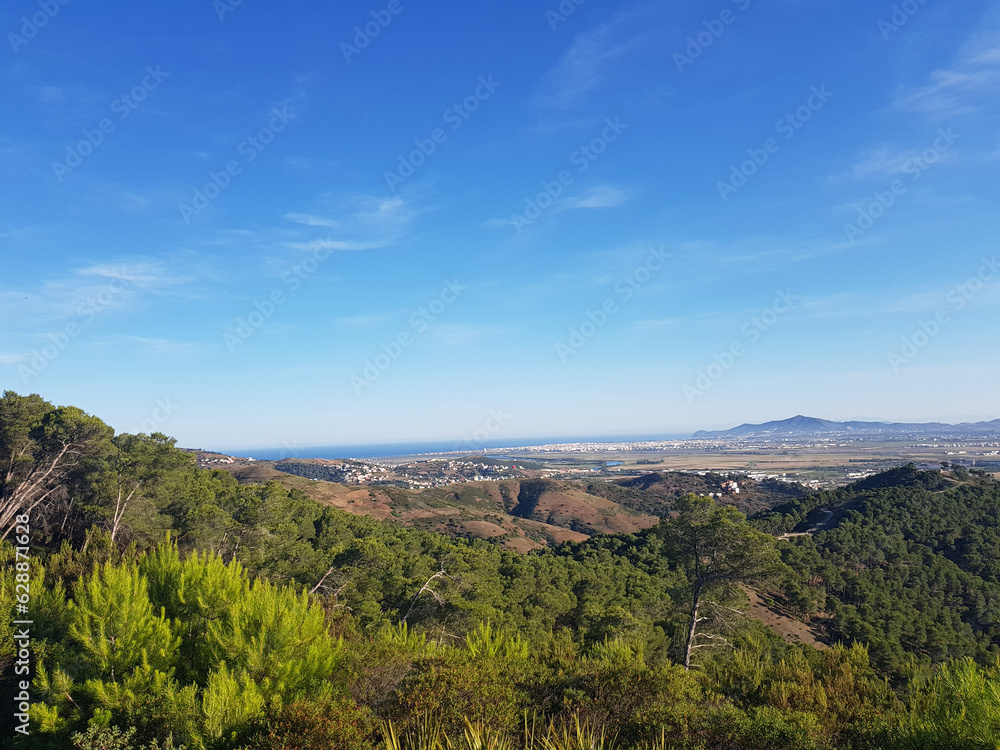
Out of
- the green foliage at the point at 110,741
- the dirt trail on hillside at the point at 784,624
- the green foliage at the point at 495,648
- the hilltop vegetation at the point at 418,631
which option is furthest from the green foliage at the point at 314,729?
the dirt trail on hillside at the point at 784,624

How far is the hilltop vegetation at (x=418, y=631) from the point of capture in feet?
34.4

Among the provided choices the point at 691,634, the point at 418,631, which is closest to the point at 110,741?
the point at 418,631

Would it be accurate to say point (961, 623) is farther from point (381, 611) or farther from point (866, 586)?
point (381, 611)

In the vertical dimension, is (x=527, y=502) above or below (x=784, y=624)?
below

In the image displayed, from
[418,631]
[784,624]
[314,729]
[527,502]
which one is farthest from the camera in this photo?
[527,502]

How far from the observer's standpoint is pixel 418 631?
2241cm

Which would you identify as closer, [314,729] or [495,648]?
[314,729]

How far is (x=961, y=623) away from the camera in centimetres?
4266

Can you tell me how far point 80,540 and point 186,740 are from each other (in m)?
24.2

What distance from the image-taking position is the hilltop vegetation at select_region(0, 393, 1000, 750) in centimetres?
1048

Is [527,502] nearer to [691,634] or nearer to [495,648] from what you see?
[691,634]

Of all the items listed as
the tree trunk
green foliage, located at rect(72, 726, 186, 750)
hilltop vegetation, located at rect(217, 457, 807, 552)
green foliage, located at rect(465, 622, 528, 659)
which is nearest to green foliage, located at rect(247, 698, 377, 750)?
green foliage, located at rect(72, 726, 186, 750)

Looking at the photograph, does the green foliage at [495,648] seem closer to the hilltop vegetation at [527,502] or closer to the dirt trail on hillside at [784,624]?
the dirt trail on hillside at [784,624]

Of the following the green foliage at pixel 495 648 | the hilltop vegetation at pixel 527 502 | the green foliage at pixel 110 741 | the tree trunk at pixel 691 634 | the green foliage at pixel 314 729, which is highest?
the green foliage at pixel 314 729
